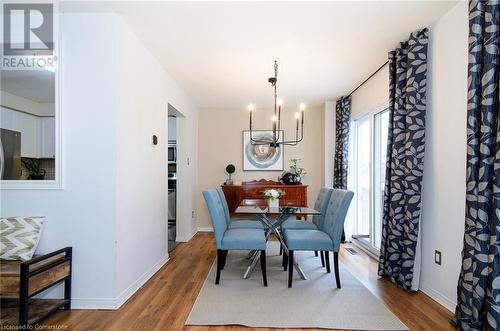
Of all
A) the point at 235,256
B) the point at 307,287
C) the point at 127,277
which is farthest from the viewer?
the point at 235,256

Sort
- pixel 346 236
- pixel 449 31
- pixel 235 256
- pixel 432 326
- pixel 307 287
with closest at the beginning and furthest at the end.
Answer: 1. pixel 432 326
2. pixel 449 31
3. pixel 307 287
4. pixel 235 256
5. pixel 346 236

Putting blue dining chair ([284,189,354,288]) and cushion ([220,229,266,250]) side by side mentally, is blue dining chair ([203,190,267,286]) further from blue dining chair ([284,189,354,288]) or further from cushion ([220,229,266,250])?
blue dining chair ([284,189,354,288])

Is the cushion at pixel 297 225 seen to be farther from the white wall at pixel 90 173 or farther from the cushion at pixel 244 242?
the white wall at pixel 90 173

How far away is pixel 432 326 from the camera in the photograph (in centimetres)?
184

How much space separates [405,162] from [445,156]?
34 cm

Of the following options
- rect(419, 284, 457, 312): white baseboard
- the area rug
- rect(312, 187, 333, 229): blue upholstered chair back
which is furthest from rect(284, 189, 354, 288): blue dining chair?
rect(419, 284, 457, 312): white baseboard

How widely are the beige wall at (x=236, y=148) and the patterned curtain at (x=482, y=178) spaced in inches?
126

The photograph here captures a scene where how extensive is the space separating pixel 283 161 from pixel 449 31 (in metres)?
3.17

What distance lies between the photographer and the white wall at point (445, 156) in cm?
196

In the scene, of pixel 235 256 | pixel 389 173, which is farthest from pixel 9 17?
pixel 389 173

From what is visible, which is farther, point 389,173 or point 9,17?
point 389,173

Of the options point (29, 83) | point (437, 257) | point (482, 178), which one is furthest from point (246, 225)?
point (29, 83)

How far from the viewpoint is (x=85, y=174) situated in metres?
2.11

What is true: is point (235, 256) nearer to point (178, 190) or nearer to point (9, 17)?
point (178, 190)
